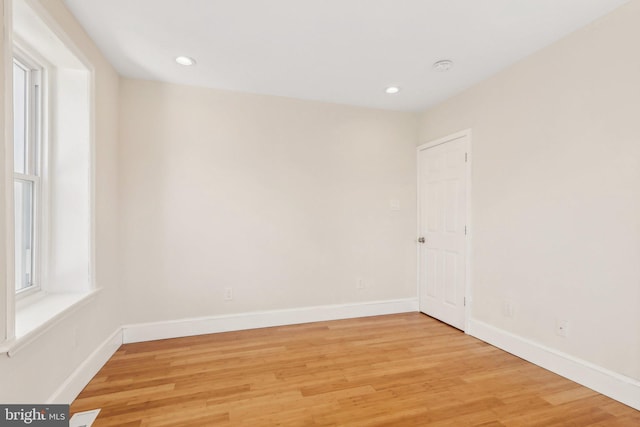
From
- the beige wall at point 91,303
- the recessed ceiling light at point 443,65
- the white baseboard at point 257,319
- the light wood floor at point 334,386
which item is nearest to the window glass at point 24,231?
the beige wall at point 91,303

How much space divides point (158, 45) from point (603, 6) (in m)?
3.09

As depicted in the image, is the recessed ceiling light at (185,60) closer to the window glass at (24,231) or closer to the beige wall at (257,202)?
the beige wall at (257,202)

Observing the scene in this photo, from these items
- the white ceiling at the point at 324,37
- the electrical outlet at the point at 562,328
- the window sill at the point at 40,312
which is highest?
the white ceiling at the point at 324,37

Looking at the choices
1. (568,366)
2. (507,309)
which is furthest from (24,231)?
(568,366)

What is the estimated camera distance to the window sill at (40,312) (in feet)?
4.52

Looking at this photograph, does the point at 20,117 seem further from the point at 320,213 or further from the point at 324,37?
the point at 320,213

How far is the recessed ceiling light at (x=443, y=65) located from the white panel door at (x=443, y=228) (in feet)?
2.51

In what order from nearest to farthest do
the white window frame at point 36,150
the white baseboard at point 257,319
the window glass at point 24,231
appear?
1. the window glass at point 24,231
2. the white window frame at point 36,150
3. the white baseboard at point 257,319

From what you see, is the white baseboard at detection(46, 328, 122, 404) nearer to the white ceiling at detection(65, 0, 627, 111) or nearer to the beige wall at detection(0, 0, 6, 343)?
the beige wall at detection(0, 0, 6, 343)

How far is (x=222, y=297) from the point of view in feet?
10.2

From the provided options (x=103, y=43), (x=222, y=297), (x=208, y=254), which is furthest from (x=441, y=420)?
(x=103, y=43)

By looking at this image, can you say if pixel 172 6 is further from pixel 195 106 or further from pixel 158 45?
pixel 195 106

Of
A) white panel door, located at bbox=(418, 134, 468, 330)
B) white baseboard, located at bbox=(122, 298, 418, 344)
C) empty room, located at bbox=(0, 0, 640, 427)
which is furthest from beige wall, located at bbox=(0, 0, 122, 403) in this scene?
white panel door, located at bbox=(418, 134, 468, 330)

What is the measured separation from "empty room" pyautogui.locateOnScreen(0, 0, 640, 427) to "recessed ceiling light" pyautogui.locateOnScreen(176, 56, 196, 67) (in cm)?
2
